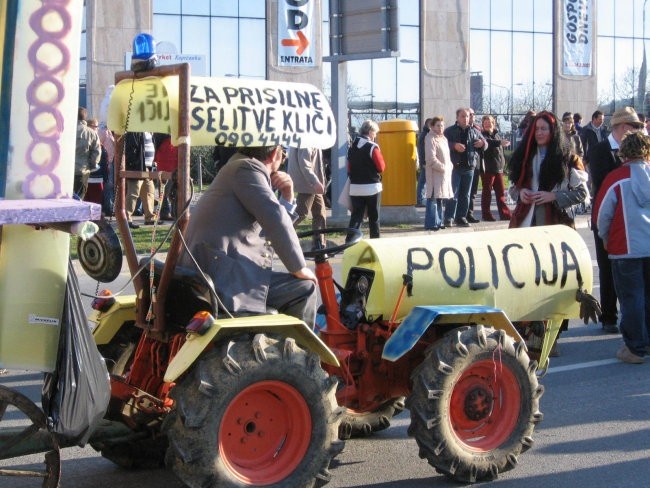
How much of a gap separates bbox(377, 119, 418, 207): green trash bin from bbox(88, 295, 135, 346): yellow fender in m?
12.3

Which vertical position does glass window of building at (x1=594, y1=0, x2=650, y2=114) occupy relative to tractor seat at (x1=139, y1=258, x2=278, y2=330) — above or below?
above

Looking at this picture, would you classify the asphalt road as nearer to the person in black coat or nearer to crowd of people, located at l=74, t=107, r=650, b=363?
crowd of people, located at l=74, t=107, r=650, b=363

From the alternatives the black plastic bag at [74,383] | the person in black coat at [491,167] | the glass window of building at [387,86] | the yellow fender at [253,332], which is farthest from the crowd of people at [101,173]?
the glass window of building at [387,86]

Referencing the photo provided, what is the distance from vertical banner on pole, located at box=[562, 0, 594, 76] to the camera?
31.8 meters

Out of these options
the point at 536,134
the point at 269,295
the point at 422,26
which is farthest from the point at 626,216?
the point at 422,26

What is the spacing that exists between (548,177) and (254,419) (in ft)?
15.1

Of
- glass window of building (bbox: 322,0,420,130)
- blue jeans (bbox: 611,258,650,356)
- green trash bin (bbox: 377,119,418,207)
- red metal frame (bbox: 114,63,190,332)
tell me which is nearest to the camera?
red metal frame (bbox: 114,63,190,332)

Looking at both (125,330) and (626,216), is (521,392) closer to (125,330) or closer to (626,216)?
(125,330)

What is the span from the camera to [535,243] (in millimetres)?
5988

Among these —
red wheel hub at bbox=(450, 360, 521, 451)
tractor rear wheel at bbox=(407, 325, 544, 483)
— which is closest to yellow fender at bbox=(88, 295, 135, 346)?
tractor rear wheel at bbox=(407, 325, 544, 483)

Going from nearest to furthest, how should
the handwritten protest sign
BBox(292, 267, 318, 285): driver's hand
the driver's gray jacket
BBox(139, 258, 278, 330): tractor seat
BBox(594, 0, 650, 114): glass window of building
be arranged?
1. the handwritten protest sign
2. BBox(139, 258, 278, 330): tractor seat
3. the driver's gray jacket
4. BBox(292, 267, 318, 285): driver's hand
5. BBox(594, 0, 650, 114): glass window of building

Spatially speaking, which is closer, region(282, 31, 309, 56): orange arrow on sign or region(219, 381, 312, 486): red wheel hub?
region(219, 381, 312, 486): red wheel hub

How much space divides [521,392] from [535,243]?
3.07ft

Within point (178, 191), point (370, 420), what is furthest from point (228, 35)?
point (178, 191)
